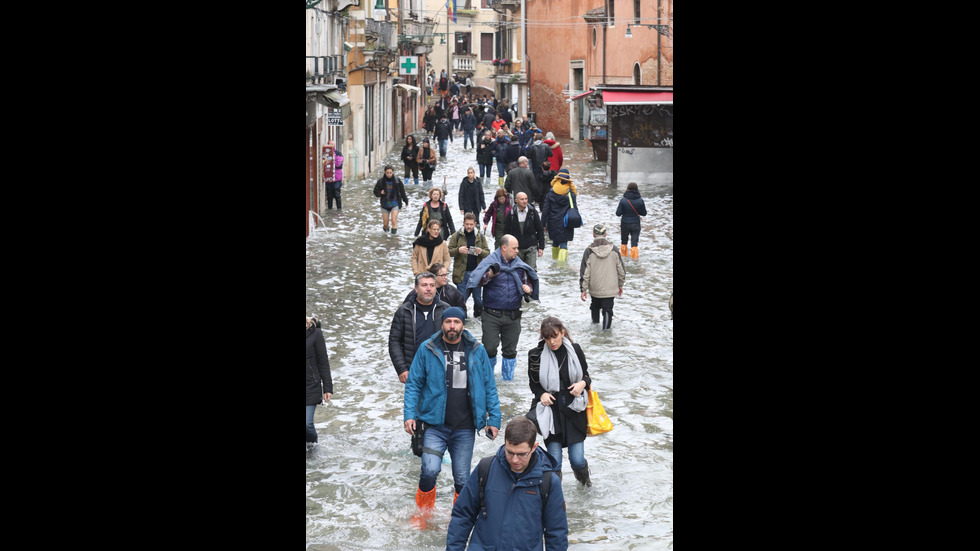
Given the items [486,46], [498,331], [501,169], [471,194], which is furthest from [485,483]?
[486,46]

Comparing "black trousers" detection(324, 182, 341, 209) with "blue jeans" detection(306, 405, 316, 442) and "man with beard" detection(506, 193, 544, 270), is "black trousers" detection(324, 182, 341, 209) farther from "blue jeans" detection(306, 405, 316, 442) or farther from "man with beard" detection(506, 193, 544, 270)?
"blue jeans" detection(306, 405, 316, 442)

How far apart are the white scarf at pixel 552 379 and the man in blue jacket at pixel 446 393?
0.47 metres

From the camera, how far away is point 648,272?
58.5ft

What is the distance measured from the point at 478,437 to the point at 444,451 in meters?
2.10

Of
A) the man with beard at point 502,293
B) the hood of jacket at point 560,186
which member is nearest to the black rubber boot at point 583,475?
the man with beard at point 502,293

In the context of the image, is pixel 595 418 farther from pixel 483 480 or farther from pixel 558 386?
pixel 483 480

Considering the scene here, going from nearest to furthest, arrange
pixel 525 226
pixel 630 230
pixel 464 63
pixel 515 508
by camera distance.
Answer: pixel 515 508, pixel 525 226, pixel 630 230, pixel 464 63

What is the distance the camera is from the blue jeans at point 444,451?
25.4ft

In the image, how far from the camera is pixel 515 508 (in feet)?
19.4

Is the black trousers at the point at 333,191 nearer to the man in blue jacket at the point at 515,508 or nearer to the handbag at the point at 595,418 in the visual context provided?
the handbag at the point at 595,418

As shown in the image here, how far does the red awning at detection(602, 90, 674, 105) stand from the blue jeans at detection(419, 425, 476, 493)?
21088mm

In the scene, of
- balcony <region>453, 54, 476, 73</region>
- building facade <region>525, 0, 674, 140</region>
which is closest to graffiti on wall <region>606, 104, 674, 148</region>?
building facade <region>525, 0, 674, 140</region>
